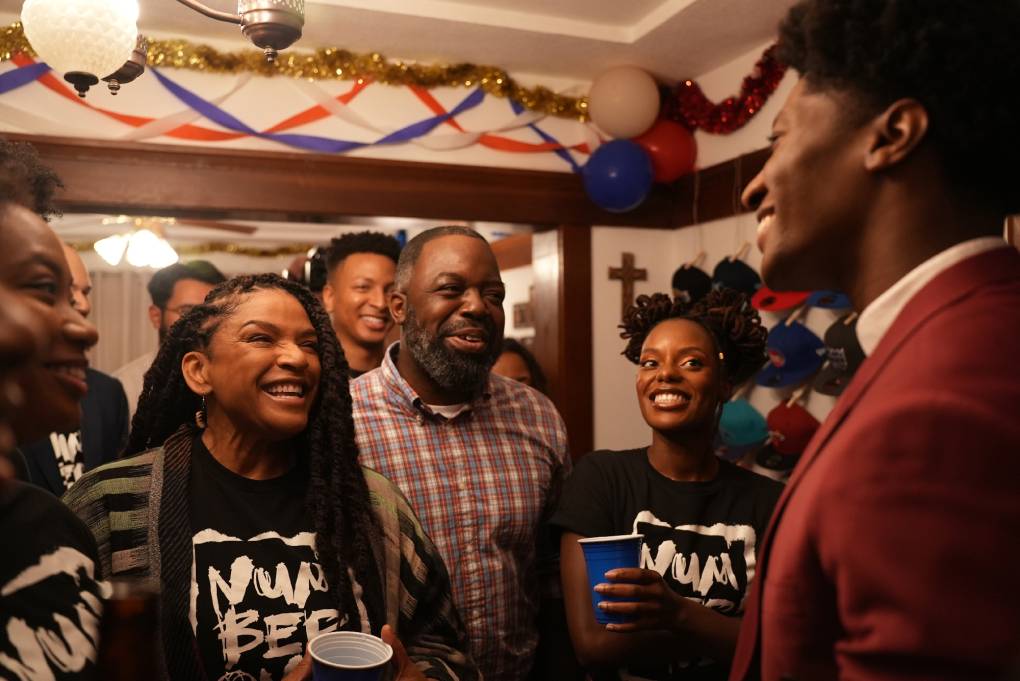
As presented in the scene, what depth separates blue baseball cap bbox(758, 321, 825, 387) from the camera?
11.7 ft

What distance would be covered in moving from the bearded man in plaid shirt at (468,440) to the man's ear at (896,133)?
1439mm

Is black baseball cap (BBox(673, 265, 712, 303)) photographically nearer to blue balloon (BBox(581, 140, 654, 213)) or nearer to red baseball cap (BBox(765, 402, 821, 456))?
blue balloon (BBox(581, 140, 654, 213))

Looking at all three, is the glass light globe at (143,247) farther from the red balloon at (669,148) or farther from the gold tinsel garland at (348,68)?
the red balloon at (669,148)

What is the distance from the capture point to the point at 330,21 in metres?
3.79

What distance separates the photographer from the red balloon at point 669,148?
4.46 metres

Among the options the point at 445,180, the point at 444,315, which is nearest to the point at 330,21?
the point at 445,180

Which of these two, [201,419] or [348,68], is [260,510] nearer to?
[201,419]

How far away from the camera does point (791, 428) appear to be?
3527 millimetres

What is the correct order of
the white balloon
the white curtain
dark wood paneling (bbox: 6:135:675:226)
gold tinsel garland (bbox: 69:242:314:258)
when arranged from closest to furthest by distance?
dark wood paneling (bbox: 6:135:675:226), the white balloon, gold tinsel garland (bbox: 69:242:314:258), the white curtain

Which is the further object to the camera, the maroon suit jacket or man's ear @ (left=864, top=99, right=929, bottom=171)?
man's ear @ (left=864, top=99, right=929, bottom=171)

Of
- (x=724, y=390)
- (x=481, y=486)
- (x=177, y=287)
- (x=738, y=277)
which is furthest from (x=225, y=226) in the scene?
(x=724, y=390)

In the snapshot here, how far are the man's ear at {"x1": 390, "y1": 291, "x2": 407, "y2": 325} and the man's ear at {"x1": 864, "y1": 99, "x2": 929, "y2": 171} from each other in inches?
64.6

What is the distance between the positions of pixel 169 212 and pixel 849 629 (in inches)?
147

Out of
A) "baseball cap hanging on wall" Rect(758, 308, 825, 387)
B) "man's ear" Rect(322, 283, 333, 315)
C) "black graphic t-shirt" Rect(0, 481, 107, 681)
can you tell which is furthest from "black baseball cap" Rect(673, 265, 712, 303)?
"black graphic t-shirt" Rect(0, 481, 107, 681)
